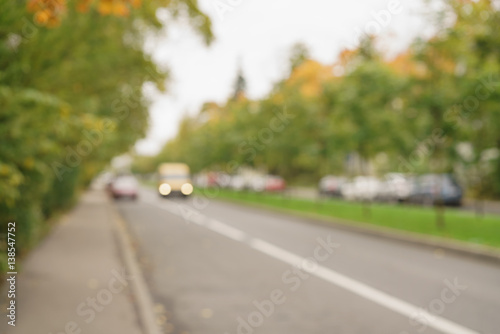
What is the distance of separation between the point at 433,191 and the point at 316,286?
79.1 feet

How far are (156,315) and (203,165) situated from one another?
45788mm

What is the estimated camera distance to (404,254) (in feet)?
37.0

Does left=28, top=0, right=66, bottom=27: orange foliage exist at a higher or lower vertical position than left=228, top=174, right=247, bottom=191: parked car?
higher

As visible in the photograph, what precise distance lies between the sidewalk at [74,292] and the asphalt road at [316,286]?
1.82ft

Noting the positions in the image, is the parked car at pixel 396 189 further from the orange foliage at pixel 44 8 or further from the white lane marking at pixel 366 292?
the orange foliage at pixel 44 8

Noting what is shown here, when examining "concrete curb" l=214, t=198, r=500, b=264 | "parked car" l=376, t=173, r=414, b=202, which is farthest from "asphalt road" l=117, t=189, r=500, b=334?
"parked car" l=376, t=173, r=414, b=202

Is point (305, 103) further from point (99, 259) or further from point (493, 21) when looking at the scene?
point (99, 259)

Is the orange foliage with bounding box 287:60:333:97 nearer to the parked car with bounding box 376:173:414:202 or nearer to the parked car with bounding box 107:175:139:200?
the parked car with bounding box 376:173:414:202

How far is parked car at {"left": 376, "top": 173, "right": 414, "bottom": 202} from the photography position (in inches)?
1307

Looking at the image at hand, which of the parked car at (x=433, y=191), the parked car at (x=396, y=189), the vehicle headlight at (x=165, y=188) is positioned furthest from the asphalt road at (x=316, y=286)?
the vehicle headlight at (x=165, y=188)

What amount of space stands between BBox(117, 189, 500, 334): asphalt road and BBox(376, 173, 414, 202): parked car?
20.2 m

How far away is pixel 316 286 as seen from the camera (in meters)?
8.02

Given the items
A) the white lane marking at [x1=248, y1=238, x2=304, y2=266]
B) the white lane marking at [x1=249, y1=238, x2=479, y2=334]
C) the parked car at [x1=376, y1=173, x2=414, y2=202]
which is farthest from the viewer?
the parked car at [x1=376, y1=173, x2=414, y2=202]

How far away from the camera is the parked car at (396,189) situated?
1307 inches
